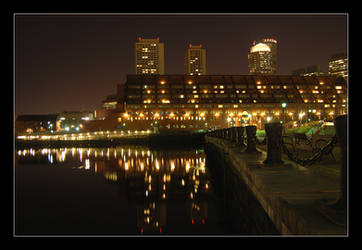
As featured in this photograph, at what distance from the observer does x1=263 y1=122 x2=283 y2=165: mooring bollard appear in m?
9.05

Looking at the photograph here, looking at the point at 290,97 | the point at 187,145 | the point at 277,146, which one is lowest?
the point at 187,145

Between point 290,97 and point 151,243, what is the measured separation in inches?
4676

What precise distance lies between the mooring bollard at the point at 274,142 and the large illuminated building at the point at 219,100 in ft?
292

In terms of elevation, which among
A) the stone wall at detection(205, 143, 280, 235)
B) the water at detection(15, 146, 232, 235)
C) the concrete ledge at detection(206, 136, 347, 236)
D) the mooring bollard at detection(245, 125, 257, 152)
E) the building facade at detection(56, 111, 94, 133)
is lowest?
the water at detection(15, 146, 232, 235)

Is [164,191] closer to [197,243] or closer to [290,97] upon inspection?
[197,243]

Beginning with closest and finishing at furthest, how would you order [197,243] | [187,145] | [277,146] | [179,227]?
[197,243]
[277,146]
[179,227]
[187,145]

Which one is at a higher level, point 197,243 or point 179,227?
point 197,243

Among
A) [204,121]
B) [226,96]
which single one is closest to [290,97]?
[226,96]

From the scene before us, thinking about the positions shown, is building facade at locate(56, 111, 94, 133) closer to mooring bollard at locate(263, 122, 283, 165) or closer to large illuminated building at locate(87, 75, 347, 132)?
large illuminated building at locate(87, 75, 347, 132)

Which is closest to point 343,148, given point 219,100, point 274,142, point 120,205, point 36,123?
point 274,142

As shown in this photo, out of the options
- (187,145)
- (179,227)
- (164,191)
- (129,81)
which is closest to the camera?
(179,227)

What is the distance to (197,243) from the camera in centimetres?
425

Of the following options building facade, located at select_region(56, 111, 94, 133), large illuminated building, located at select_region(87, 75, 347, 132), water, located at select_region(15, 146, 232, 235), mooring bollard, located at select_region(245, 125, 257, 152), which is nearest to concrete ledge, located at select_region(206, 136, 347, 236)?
water, located at select_region(15, 146, 232, 235)

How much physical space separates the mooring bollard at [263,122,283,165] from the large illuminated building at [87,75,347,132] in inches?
3500
